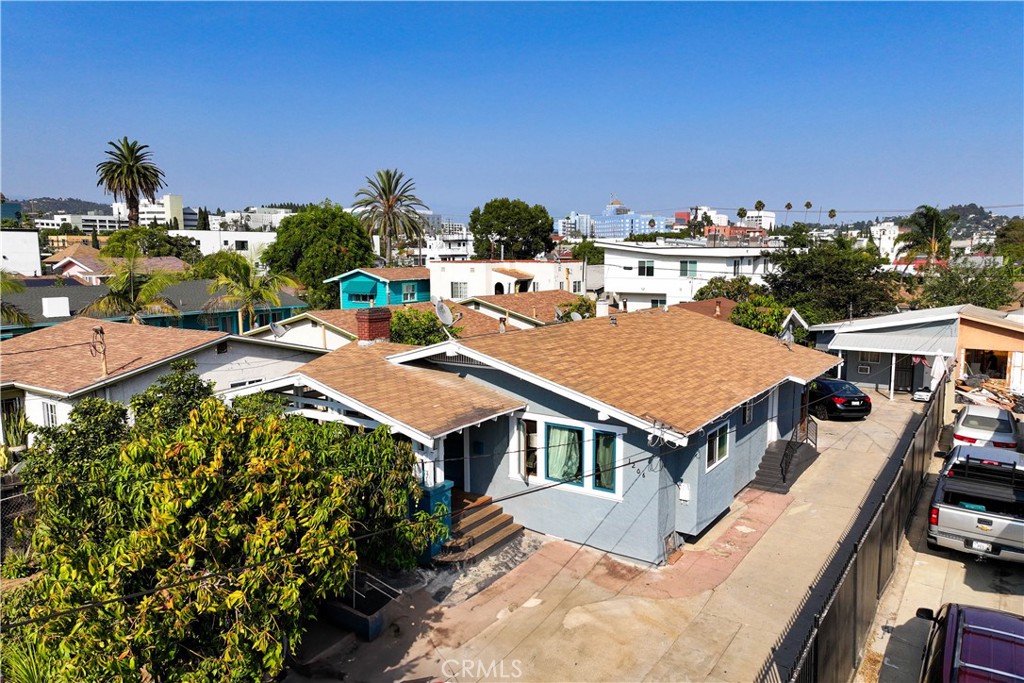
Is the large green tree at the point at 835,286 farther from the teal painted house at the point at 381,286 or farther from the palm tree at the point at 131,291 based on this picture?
the palm tree at the point at 131,291

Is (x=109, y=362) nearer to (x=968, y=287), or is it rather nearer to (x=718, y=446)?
(x=718, y=446)

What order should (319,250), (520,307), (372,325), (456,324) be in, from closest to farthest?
(372,325)
(456,324)
(520,307)
(319,250)

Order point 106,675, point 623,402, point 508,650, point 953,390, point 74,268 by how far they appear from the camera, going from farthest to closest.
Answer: point 74,268 < point 953,390 < point 623,402 < point 508,650 < point 106,675

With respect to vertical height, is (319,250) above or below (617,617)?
above

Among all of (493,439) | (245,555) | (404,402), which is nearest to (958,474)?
(493,439)

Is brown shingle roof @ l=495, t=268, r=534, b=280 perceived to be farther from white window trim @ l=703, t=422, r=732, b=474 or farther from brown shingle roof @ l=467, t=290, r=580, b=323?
white window trim @ l=703, t=422, r=732, b=474

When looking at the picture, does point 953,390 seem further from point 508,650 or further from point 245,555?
point 245,555

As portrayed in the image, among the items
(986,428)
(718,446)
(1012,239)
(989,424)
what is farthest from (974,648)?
(1012,239)

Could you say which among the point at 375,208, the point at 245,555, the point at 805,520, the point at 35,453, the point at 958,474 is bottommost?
the point at 805,520
